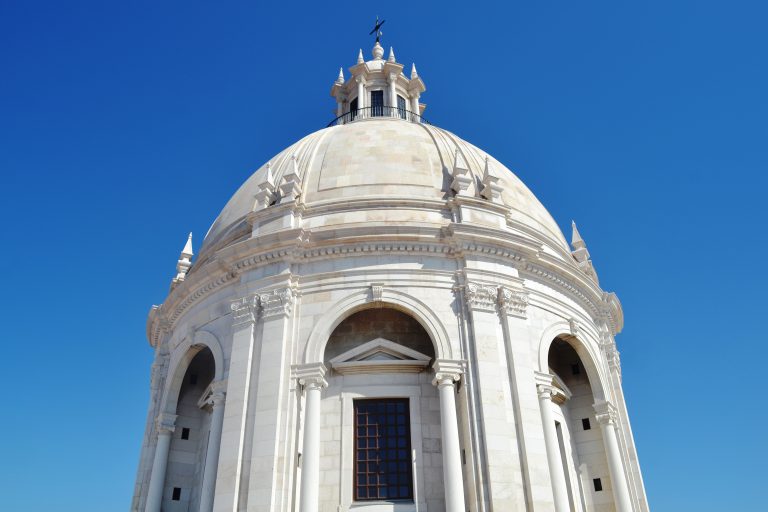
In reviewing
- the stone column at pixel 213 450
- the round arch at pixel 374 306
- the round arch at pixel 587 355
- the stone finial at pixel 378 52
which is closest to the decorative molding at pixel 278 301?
the round arch at pixel 374 306

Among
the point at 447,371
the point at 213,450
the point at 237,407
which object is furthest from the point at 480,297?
the point at 213,450

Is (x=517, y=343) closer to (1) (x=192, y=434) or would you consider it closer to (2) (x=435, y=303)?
(2) (x=435, y=303)

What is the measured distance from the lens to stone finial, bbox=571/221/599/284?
3450cm

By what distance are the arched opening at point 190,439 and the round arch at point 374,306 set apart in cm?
632

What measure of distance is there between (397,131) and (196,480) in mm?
19672

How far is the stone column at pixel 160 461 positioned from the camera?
2706 cm

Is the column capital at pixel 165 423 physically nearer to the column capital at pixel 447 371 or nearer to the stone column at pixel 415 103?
the column capital at pixel 447 371

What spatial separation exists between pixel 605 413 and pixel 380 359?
10828 mm

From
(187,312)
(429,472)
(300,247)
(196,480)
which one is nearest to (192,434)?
(196,480)

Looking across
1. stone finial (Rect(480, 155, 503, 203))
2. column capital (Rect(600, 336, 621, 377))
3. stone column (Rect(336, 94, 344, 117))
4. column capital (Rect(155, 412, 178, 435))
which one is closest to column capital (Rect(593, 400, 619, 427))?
column capital (Rect(600, 336, 621, 377))

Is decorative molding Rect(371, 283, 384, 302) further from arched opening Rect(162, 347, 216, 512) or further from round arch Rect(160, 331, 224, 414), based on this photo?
arched opening Rect(162, 347, 216, 512)

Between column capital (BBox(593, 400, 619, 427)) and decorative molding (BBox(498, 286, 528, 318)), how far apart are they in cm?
619

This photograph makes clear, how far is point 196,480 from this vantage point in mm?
27703

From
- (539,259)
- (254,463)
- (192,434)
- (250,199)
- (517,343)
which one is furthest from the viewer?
(250,199)
